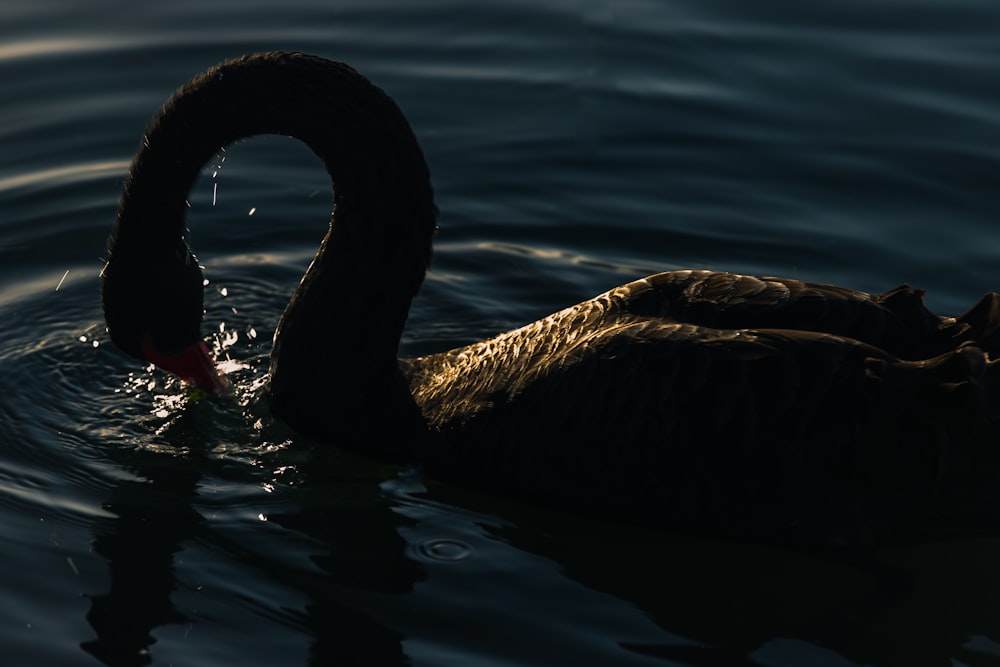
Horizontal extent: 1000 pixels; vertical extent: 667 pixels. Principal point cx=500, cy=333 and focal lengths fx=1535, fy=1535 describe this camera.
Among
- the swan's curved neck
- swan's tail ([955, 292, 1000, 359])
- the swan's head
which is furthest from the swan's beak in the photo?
swan's tail ([955, 292, 1000, 359])

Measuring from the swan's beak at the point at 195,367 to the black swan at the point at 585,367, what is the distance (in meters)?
0.01

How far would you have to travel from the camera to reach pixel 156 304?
623cm

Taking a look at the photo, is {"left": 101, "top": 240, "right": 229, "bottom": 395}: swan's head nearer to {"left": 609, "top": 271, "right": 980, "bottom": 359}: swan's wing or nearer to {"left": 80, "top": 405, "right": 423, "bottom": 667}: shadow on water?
{"left": 80, "top": 405, "right": 423, "bottom": 667}: shadow on water

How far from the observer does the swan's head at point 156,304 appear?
6121mm

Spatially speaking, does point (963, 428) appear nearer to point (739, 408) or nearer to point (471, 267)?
point (739, 408)

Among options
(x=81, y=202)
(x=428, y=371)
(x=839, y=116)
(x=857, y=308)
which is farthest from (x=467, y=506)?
(x=839, y=116)

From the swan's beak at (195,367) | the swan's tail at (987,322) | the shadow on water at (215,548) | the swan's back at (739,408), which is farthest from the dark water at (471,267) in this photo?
the swan's tail at (987,322)

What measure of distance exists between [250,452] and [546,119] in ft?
13.7

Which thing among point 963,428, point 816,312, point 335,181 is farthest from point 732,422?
point 335,181

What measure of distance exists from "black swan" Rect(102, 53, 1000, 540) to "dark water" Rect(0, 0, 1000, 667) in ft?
0.95

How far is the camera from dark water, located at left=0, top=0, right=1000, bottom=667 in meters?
5.59

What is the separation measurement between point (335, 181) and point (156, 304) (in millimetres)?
914

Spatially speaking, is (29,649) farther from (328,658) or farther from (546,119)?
(546,119)

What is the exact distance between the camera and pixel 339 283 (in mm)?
6492
